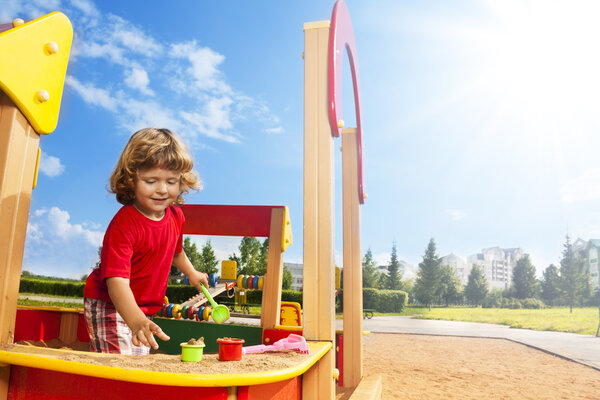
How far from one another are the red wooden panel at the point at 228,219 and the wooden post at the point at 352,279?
825 millimetres

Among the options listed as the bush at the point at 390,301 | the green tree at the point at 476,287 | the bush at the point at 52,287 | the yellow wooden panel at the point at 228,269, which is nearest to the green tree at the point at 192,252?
the bush at the point at 52,287

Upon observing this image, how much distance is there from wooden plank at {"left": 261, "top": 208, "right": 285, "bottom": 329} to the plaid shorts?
3.77ft

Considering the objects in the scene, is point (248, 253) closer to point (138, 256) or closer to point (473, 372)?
point (473, 372)

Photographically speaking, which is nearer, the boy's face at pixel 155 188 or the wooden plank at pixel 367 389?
the boy's face at pixel 155 188

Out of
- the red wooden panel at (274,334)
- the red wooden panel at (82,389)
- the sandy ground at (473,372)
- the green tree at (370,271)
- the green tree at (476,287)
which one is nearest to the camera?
the red wooden panel at (82,389)

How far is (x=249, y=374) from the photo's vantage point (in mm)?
1047

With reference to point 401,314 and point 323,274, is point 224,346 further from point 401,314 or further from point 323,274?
point 401,314

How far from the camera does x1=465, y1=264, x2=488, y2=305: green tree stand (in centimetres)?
3594

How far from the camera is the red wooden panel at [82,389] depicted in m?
1.04

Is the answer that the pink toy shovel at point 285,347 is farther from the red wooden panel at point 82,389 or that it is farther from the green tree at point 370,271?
the green tree at point 370,271

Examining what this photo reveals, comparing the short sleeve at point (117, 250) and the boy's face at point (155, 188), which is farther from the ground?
the boy's face at point (155, 188)

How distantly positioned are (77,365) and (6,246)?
449 millimetres

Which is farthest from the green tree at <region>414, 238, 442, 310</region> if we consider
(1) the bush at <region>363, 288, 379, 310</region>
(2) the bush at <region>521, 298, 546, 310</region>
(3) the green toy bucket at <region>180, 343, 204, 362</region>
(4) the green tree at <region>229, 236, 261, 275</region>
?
(3) the green toy bucket at <region>180, 343, 204, 362</region>

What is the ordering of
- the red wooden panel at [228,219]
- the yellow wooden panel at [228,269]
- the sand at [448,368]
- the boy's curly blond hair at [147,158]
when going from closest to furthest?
the sand at [448,368]
the boy's curly blond hair at [147,158]
the red wooden panel at [228,219]
the yellow wooden panel at [228,269]
